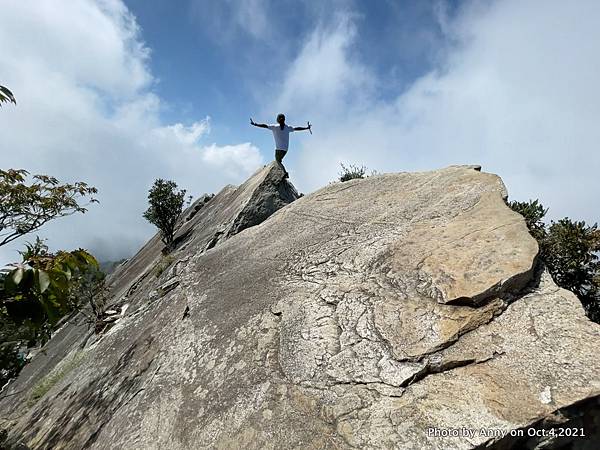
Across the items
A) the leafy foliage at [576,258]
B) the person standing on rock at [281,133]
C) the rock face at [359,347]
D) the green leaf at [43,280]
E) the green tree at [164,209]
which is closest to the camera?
the green leaf at [43,280]

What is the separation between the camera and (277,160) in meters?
15.0

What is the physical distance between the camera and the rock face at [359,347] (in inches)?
158

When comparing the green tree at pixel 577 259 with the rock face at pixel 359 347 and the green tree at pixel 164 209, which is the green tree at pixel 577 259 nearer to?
the rock face at pixel 359 347

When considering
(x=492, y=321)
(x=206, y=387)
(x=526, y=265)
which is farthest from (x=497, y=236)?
(x=206, y=387)

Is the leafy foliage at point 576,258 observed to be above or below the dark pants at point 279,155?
below

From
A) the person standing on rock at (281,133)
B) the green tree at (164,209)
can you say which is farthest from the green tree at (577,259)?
the green tree at (164,209)

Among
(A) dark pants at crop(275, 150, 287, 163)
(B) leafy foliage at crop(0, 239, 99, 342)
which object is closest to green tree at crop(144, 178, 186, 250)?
(A) dark pants at crop(275, 150, 287, 163)

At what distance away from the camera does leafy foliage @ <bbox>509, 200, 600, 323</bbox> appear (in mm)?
8523

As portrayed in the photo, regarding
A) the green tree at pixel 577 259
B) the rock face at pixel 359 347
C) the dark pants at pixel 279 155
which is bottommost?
the rock face at pixel 359 347

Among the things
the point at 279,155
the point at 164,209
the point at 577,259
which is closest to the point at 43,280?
the point at 577,259

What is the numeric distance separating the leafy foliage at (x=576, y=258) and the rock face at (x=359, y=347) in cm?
296

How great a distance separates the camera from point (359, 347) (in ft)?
16.4

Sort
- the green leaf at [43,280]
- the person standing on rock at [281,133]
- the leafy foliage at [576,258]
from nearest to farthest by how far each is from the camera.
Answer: the green leaf at [43,280] → the leafy foliage at [576,258] → the person standing on rock at [281,133]

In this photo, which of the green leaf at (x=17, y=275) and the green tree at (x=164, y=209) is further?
the green tree at (x=164, y=209)
